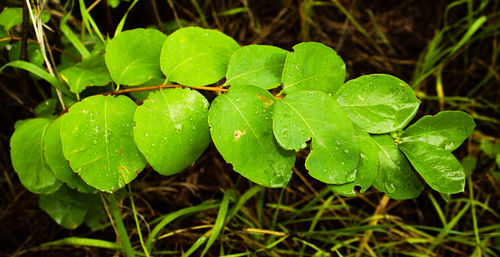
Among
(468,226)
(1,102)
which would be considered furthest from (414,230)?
(1,102)

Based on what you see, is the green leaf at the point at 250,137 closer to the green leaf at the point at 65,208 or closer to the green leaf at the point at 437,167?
the green leaf at the point at 437,167

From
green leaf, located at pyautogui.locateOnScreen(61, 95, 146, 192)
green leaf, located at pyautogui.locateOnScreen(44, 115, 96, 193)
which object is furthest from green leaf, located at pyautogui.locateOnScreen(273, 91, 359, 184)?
green leaf, located at pyautogui.locateOnScreen(44, 115, 96, 193)

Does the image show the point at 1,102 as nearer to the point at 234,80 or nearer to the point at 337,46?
the point at 234,80

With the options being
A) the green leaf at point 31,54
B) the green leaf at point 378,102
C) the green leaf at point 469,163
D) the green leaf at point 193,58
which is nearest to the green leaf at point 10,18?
the green leaf at point 31,54

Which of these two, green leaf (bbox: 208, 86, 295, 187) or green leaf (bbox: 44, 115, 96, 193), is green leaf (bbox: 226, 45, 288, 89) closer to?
green leaf (bbox: 208, 86, 295, 187)

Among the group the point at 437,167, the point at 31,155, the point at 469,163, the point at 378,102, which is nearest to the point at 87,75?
the point at 31,155

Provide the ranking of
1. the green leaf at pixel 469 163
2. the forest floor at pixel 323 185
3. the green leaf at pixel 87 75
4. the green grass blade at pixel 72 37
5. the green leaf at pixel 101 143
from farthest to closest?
the green leaf at pixel 469 163, the forest floor at pixel 323 185, the green grass blade at pixel 72 37, the green leaf at pixel 87 75, the green leaf at pixel 101 143

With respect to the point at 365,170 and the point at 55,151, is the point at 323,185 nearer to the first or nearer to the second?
the point at 365,170

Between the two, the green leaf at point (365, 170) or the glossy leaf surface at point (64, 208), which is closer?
the green leaf at point (365, 170)
